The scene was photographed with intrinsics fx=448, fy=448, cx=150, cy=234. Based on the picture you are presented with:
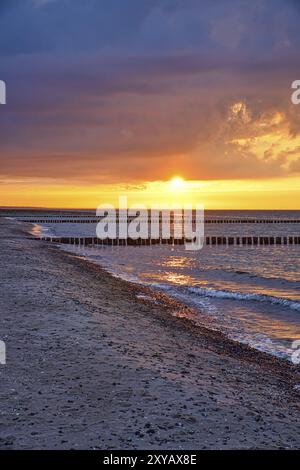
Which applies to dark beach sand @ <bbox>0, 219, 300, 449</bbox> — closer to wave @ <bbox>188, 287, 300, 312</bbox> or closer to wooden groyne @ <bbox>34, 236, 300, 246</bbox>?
wave @ <bbox>188, 287, 300, 312</bbox>

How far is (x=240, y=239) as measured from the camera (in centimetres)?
8281

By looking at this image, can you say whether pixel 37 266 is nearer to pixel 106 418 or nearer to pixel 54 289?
pixel 54 289

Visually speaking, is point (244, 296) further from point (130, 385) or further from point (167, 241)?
point (167, 241)

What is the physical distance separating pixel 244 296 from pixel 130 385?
693 inches

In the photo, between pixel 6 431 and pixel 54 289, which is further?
pixel 54 289

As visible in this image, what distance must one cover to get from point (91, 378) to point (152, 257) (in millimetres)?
40668

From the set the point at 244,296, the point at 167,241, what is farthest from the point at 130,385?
the point at 167,241

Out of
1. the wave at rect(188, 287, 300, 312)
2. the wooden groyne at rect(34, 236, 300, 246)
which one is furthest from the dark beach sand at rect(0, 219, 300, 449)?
the wooden groyne at rect(34, 236, 300, 246)

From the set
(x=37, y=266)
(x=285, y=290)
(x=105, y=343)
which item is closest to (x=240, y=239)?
(x=285, y=290)

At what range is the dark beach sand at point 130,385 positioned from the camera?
6.82 metres

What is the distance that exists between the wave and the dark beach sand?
9190 mm

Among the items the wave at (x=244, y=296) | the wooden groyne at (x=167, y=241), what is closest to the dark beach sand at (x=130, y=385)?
the wave at (x=244, y=296)

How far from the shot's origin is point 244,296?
25344mm

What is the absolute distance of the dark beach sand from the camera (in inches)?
268
